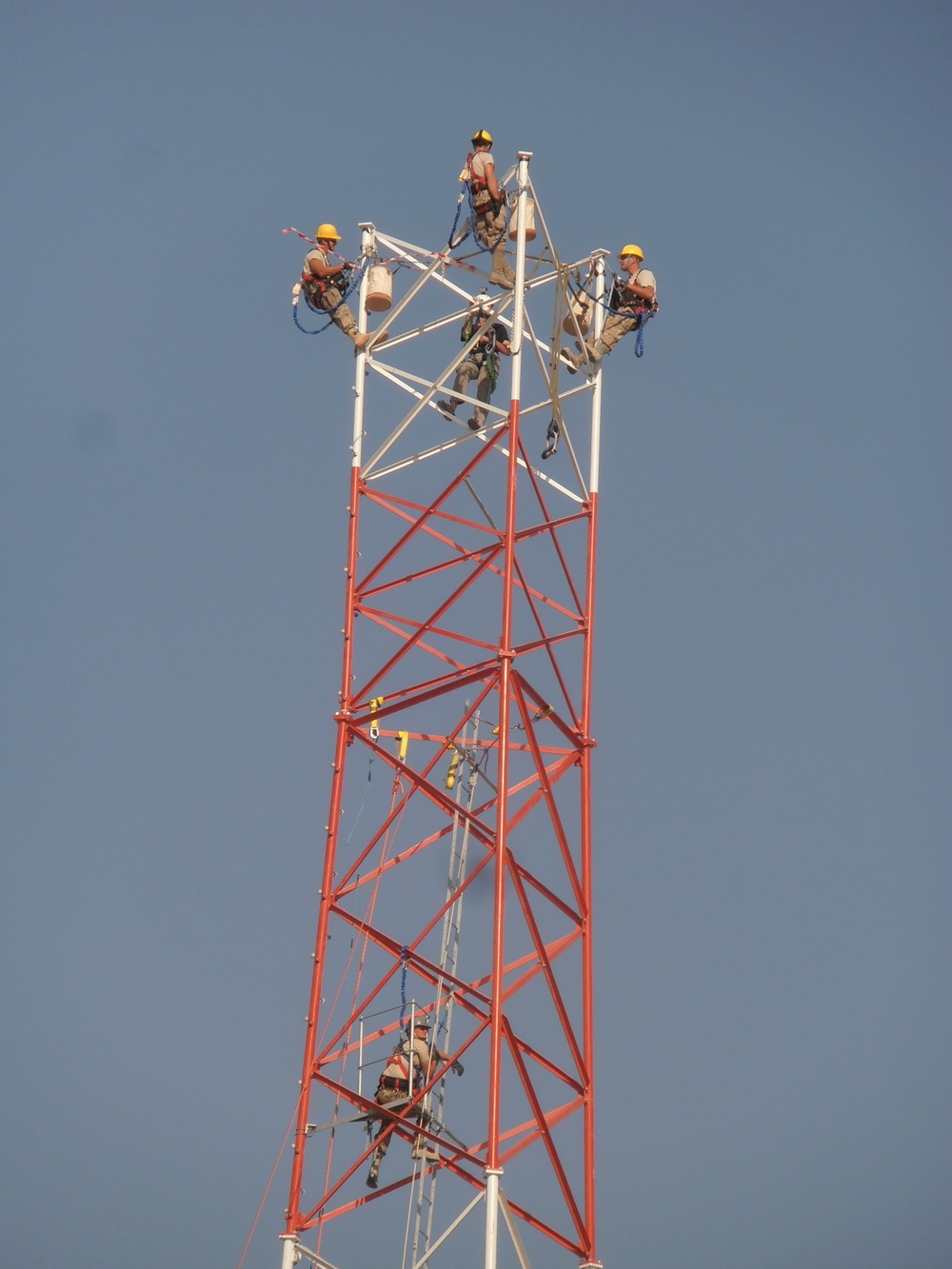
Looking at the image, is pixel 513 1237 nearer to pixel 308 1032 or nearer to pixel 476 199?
pixel 308 1032

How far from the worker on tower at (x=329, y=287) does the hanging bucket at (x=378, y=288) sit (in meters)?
0.40

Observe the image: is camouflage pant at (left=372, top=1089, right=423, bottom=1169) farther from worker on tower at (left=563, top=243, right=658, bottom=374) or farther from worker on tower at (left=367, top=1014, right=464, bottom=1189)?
worker on tower at (left=563, top=243, right=658, bottom=374)

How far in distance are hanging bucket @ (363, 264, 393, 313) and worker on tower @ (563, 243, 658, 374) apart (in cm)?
349

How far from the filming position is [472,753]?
4212 centimetres

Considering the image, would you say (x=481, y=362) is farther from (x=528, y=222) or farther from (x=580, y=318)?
(x=528, y=222)

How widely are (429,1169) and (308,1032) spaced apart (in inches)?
118

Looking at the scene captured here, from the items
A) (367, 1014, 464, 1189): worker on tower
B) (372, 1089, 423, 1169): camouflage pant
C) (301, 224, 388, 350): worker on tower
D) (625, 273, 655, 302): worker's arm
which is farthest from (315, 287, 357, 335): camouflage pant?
(372, 1089, 423, 1169): camouflage pant

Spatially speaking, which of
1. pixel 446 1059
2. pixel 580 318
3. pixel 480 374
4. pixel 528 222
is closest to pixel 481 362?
pixel 480 374

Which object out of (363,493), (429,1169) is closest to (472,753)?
(363,493)

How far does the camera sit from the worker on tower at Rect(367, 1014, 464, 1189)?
37.1m

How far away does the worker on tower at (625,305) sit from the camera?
141 feet

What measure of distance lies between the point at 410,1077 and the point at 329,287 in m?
14.8

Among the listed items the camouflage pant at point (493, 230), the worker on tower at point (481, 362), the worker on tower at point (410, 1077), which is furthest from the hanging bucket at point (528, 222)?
the worker on tower at point (410, 1077)

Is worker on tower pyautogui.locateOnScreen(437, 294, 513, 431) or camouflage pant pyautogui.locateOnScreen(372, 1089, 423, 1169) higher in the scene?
worker on tower pyautogui.locateOnScreen(437, 294, 513, 431)
